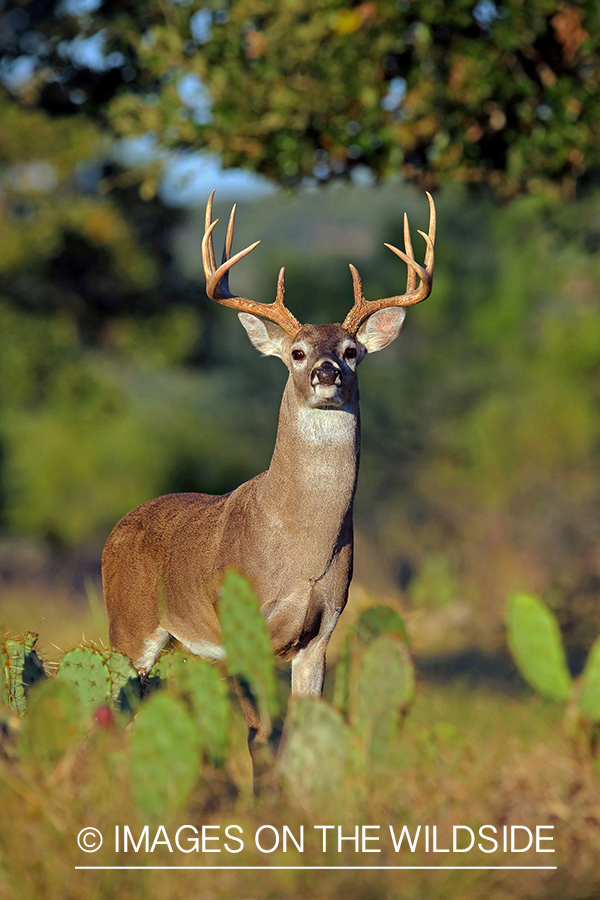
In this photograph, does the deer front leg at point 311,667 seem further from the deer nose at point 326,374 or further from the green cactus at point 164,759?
the green cactus at point 164,759

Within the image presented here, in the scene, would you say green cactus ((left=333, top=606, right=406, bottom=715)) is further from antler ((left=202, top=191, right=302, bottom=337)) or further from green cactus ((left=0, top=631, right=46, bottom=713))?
antler ((left=202, top=191, right=302, bottom=337))

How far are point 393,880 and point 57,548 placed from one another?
16.9m

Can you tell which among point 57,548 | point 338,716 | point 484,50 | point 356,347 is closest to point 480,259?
point 57,548

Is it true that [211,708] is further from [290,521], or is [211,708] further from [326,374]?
[326,374]

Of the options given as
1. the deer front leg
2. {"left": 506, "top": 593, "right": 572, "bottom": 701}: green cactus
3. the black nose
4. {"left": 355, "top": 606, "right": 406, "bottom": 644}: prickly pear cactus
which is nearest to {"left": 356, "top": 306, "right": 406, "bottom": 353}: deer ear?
the black nose

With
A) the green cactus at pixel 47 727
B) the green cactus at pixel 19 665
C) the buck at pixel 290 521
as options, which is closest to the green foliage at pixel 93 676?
the green cactus at pixel 19 665

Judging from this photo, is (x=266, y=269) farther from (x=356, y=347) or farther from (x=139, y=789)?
(x=139, y=789)

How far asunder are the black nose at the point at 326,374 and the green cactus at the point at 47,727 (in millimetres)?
1631

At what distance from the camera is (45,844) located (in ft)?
10.4

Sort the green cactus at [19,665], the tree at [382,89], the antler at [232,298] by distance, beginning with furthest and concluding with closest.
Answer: the tree at [382,89] → the antler at [232,298] → the green cactus at [19,665]

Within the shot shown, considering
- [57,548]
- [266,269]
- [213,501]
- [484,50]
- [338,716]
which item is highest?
[266,269]

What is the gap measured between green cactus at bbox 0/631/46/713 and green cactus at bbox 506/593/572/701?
1711 millimetres

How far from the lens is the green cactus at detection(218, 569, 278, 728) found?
362 centimetres

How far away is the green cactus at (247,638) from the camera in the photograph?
3.62 metres
